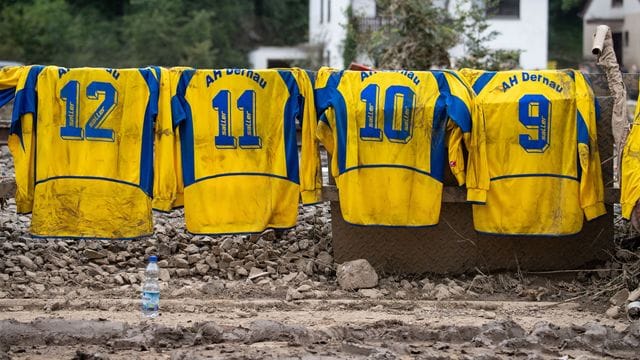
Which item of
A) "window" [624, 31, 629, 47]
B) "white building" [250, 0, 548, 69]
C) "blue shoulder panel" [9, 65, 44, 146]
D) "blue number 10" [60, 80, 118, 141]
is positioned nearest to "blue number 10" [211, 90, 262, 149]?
"blue number 10" [60, 80, 118, 141]

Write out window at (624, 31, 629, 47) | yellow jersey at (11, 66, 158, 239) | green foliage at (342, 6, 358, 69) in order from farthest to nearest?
window at (624, 31, 629, 47) < green foliage at (342, 6, 358, 69) < yellow jersey at (11, 66, 158, 239)

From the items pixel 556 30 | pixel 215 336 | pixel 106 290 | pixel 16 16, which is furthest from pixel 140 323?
pixel 556 30

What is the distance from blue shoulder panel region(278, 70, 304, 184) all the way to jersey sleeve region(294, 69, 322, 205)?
0.05m

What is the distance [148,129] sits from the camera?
8062mm

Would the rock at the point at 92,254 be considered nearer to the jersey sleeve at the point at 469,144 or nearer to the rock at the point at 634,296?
the jersey sleeve at the point at 469,144

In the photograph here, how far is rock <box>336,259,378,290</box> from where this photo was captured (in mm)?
8078

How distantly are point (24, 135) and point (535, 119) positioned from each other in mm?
3936

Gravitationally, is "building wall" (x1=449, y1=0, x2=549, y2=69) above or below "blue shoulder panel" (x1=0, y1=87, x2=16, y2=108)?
above

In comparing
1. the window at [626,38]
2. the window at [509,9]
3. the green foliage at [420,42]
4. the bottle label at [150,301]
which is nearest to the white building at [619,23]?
the window at [626,38]

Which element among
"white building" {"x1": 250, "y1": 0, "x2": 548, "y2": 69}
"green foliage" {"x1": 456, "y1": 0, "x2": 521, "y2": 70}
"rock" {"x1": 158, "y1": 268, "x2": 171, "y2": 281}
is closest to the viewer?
"rock" {"x1": 158, "y1": 268, "x2": 171, "y2": 281}

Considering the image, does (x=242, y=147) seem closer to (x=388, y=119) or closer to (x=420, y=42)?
(x=388, y=119)

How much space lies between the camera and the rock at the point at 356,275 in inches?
318

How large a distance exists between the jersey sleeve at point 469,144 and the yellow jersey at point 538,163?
3.3 inches

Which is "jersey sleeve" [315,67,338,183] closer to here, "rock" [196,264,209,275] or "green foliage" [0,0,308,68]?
"rock" [196,264,209,275]
